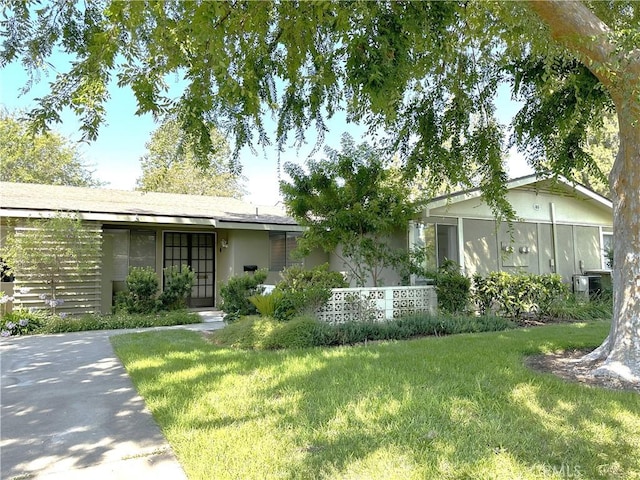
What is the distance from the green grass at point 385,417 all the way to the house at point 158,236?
19.3 feet

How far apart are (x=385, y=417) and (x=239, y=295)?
20.6 ft

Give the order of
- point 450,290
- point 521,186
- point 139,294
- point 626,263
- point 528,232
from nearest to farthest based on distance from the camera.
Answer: point 626,263 < point 450,290 < point 139,294 < point 521,186 < point 528,232

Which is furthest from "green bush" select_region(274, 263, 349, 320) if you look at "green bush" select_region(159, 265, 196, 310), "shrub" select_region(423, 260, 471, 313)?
"green bush" select_region(159, 265, 196, 310)

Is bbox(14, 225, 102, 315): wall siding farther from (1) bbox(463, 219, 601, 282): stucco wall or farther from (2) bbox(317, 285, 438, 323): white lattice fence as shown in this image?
(1) bbox(463, 219, 601, 282): stucco wall

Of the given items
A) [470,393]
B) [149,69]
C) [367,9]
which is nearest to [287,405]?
[470,393]

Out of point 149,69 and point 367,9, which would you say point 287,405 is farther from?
point 367,9

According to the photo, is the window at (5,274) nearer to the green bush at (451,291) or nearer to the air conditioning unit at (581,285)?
the green bush at (451,291)

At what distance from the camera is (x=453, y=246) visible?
38.2ft

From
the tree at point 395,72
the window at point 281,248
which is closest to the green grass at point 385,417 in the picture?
the tree at point 395,72

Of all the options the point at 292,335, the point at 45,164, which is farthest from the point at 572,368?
the point at 45,164

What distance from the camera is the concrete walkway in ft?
9.70

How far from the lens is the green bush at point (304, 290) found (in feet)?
26.4

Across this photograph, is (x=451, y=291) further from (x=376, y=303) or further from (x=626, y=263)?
(x=626, y=263)

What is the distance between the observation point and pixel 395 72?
4059 mm
